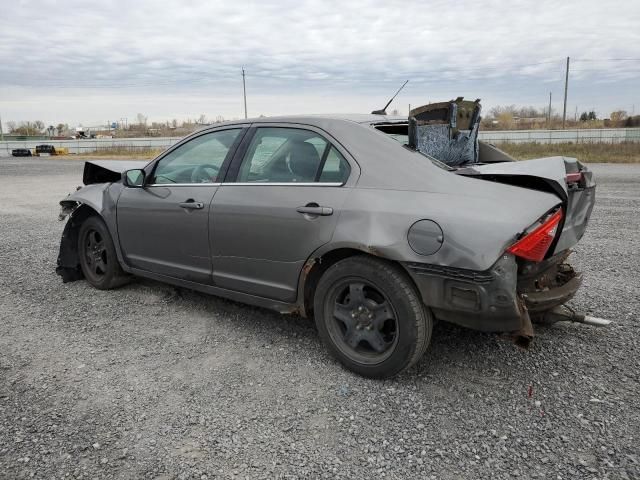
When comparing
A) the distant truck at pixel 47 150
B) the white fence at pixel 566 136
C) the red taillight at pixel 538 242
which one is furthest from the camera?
the distant truck at pixel 47 150

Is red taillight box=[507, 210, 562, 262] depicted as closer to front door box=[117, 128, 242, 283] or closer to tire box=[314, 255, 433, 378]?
tire box=[314, 255, 433, 378]

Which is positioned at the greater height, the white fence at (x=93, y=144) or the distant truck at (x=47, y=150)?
the white fence at (x=93, y=144)

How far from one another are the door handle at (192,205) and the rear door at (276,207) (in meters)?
0.15

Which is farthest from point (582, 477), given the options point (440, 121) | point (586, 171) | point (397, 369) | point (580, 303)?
point (440, 121)

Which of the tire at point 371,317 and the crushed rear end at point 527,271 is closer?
the crushed rear end at point 527,271

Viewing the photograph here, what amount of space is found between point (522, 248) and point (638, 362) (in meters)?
1.43

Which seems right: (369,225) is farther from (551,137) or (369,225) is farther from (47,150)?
(47,150)

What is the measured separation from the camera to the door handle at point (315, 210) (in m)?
3.21

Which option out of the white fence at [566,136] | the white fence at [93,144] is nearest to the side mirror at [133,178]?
the white fence at [566,136]

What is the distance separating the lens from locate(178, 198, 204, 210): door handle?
3898 millimetres

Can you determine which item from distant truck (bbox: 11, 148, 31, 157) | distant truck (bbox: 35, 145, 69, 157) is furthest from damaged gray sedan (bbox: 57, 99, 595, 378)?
distant truck (bbox: 35, 145, 69, 157)

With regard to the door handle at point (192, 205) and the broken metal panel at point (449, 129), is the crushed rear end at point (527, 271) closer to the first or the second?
the broken metal panel at point (449, 129)

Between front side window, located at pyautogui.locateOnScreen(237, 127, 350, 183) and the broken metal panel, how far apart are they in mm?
836

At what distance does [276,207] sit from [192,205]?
2.79ft
